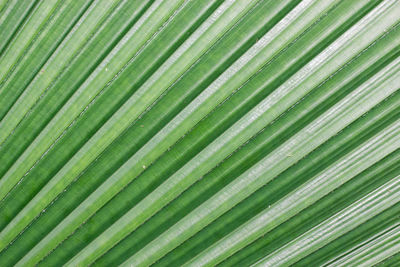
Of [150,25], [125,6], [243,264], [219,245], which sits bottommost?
[243,264]

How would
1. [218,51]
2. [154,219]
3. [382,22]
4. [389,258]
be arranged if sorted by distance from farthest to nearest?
[154,219]
[218,51]
[389,258]
[382,22]

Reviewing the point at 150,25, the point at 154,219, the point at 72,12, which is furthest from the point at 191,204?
→ the point at 72,12

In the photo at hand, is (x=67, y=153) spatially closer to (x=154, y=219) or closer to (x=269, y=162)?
(x=154, y=219)

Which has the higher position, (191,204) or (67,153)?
(67,153)

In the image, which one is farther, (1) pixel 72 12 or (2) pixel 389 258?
(1) pixel 72 12

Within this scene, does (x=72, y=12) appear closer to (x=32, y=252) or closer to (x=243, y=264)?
(x=32, y=252)

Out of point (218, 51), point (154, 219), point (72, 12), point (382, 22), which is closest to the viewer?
point (382, 22)

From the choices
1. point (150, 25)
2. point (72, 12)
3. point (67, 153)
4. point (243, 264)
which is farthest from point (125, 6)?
point (243, 264)
